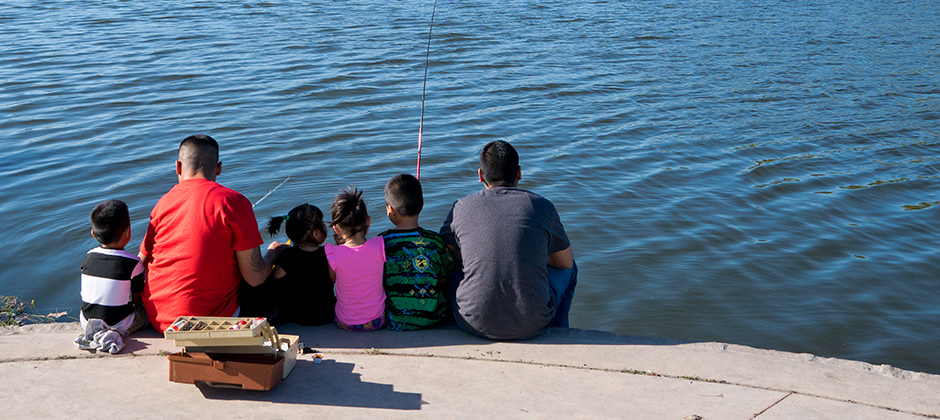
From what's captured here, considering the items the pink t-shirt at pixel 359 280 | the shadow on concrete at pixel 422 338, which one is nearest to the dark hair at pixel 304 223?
the pink t-shirt at pixel 359 280

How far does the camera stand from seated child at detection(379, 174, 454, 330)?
3963mm

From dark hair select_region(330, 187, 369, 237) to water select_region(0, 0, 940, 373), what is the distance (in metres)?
2.04

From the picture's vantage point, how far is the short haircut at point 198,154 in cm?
373

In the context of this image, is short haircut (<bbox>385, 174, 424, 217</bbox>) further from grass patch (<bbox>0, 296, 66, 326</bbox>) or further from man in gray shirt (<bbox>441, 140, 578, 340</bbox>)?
grass patch (<bbox>0, 296, 66, 326</bbox>)

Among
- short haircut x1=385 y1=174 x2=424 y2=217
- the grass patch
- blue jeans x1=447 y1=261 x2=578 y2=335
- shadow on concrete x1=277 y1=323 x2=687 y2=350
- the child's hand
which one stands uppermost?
short haircut x1=385 y1=174 x2=424 y2=217

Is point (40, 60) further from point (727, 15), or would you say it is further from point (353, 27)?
point (727, 15)

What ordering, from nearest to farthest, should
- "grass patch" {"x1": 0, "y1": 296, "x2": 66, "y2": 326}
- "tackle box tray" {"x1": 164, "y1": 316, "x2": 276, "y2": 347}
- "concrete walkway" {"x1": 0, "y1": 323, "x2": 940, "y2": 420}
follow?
"tackle box tray" {"x1": 164, "y1": 316, "x2": 276, "y2": 347} < "concrete walkway" {"x1": 0, "y1": 323, "x2": 940, "y2": 420} < "grass patch" {"x1": 0, "y1": 296, "x2": 66, "y2": 326}

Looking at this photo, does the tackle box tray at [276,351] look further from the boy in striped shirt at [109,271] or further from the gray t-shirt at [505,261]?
the gray t-shirt at [505,261]

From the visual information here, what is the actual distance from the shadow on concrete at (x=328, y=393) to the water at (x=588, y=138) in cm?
224

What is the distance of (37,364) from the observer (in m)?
3.60

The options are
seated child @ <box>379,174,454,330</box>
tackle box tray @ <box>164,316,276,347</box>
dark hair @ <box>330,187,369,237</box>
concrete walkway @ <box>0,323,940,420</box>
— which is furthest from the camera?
seated child @ <box>379,174,454,330</box>

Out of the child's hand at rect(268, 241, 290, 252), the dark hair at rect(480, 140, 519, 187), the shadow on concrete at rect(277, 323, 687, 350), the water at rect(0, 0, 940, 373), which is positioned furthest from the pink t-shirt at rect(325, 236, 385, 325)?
the water at rect(0, 0, 940, 373)

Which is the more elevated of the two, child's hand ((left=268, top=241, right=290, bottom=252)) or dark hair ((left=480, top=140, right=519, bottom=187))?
dark hair ((left=480, top=140, right=519, bottom=187))

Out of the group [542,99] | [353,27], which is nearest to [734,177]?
[542,99]
